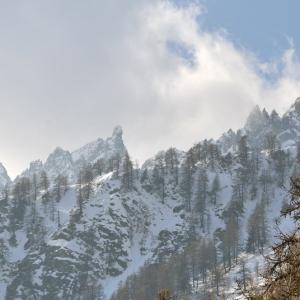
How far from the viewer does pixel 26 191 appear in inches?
7544

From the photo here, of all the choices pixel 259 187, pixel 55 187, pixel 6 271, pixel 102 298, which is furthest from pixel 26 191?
pixel 259 187

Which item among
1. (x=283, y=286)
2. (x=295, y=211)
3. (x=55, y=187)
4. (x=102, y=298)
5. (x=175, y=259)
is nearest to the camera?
(x=283, y=286)

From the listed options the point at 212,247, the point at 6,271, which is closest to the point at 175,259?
the point at 212,247

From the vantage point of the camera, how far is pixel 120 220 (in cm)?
17262

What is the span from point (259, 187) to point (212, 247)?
1640 inches

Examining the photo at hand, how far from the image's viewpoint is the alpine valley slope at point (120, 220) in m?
155

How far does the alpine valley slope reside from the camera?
510ft

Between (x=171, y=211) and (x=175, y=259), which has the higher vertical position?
(x=171, y=211)

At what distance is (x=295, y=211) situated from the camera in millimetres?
11602

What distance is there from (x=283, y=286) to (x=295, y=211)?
5.17 feet

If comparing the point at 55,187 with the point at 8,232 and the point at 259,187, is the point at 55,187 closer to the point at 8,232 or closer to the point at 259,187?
the point at 8,232

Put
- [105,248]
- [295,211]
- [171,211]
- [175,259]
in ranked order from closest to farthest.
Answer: [295,211]
[175,259]
[105,248]
[171,211]

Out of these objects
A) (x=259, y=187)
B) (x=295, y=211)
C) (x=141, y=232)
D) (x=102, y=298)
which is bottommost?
(x=295, y=211)

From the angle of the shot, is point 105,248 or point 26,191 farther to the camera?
point 26,191
